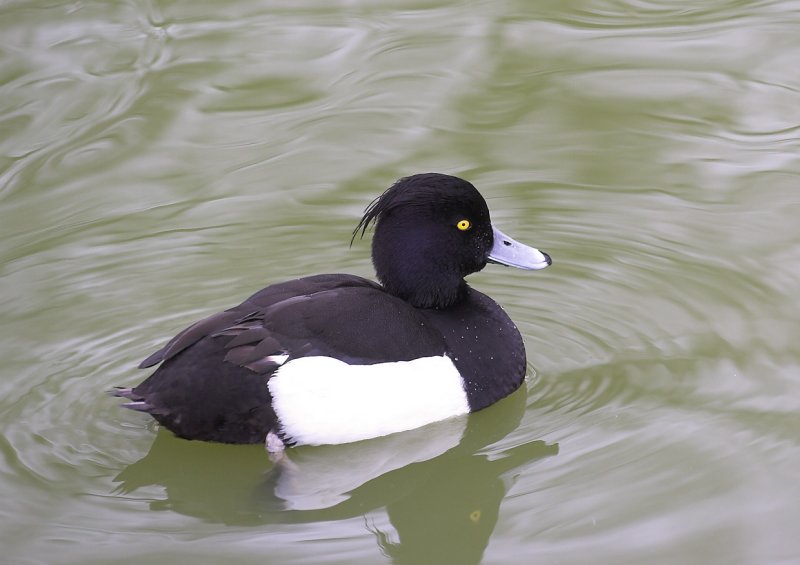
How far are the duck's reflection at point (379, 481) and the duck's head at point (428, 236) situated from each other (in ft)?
1.91

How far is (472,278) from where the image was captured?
20.7 feet

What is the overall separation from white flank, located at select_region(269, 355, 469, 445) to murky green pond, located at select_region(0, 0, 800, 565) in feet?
0.32

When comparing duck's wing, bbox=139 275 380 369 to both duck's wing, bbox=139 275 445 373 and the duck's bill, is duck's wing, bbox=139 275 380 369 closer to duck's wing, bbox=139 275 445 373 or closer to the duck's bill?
duck's wing, bbox=139 275 445 373

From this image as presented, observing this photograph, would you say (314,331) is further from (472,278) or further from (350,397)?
(472,278)

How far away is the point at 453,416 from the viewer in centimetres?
505

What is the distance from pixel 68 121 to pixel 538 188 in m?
2.96

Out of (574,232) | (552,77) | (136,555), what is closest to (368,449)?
(136,555)

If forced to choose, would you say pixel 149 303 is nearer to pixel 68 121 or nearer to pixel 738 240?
pixel 68 121

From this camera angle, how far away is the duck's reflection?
4.40 metres

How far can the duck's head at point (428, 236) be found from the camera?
16.8 feet

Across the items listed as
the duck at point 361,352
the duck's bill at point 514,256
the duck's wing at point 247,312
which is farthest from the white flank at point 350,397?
the duck's bill at point 514,256

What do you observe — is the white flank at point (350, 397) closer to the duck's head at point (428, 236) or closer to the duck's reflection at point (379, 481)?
the duck's reflection at point (379, 481)

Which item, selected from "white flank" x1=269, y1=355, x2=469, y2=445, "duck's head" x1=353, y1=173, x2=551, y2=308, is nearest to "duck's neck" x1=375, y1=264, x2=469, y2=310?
"duck's head" x1=353, y1=173, x2=551, y2=308

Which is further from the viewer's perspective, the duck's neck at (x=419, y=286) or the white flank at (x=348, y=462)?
the duck's neck at (x=419, y=286)
